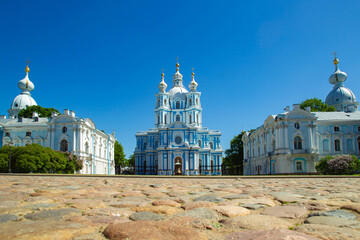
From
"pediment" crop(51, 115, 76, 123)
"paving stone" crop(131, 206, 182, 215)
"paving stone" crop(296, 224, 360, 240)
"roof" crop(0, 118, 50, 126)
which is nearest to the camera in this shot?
"paving stone" crop(296, 224, 360, 240)

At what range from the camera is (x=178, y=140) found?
182 ft

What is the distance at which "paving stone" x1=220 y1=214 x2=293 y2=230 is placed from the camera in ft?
8.87

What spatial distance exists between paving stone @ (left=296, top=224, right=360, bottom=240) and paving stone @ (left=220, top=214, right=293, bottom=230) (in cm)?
18

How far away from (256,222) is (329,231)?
0.63 meters

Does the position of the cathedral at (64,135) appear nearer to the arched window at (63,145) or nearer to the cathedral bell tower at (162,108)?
the arched window at (63,145)

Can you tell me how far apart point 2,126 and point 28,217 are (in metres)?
51.0

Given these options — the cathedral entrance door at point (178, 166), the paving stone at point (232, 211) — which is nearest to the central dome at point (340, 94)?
the cathedral entrance door at point (178, 166)

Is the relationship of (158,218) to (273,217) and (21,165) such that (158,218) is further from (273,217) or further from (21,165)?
(21,165)

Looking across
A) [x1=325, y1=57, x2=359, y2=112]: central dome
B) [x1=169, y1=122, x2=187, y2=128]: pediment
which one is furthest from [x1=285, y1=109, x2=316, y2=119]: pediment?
[x1=325, y1=57, x2=359, y2=112]: central dome

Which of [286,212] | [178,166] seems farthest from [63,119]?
[286,212]

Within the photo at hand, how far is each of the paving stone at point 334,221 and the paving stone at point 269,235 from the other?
1.88ft

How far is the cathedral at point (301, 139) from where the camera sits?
3884 centimetres

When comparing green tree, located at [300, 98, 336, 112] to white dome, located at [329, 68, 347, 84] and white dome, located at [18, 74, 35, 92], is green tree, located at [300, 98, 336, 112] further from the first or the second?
white dome, located at [18, 74, 35, 92]

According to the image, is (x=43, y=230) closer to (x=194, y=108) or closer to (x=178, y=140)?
(x=178, y=140)
